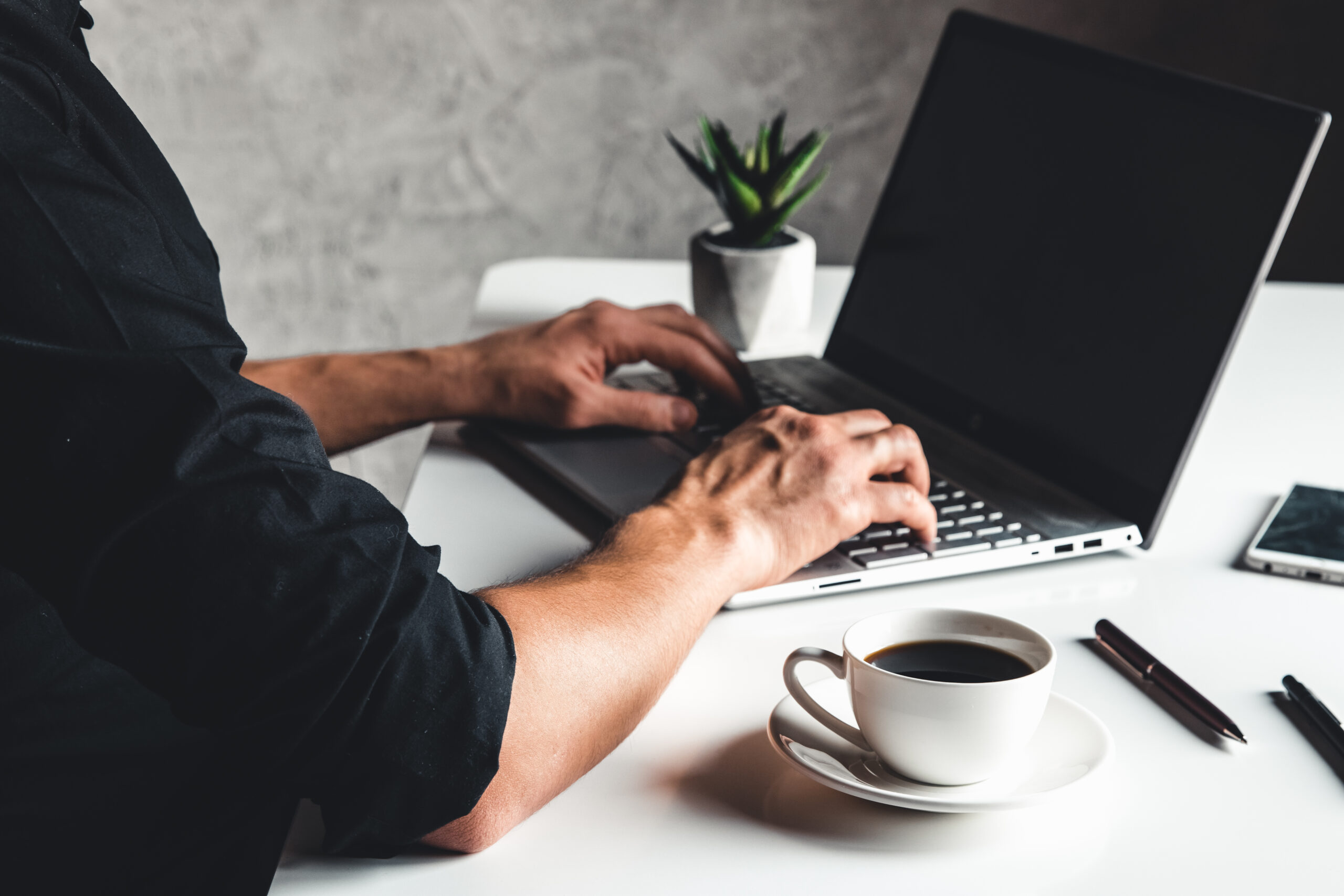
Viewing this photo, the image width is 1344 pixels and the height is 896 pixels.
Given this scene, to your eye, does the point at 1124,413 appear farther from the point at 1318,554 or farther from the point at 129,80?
the point at 129,80

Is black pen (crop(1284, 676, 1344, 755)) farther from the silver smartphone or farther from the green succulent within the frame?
the green succulent

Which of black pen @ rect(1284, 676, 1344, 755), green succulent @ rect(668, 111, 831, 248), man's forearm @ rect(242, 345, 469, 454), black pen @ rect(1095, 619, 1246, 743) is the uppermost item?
green succulent @ rect(668, 111, 831, 248)

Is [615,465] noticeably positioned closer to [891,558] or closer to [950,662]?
[891,558]

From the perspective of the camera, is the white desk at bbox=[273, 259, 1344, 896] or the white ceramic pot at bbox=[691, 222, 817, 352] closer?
the white desk at bbox=[273, 259, 1344, 896]

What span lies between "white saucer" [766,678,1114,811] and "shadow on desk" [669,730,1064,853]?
13 mm

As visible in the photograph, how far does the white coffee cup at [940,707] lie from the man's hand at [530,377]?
45 centimetres

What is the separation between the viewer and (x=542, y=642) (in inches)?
24.0

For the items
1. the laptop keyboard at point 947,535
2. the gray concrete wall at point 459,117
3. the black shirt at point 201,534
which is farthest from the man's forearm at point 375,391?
the gray concrete wall at point 459,117

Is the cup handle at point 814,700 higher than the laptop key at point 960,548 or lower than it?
lower

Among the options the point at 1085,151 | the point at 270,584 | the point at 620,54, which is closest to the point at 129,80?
the point at 620,54

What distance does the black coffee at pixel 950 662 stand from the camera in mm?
568

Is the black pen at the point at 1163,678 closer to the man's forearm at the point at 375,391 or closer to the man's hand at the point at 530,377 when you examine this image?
the man's hand at the point at 530,377

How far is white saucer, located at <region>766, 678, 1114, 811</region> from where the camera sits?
0.53m

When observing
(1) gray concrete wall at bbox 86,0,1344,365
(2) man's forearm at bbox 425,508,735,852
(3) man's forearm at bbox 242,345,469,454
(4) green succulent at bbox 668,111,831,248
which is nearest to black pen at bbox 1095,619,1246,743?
(2) man's forearm at bbox 425,508,735,852
